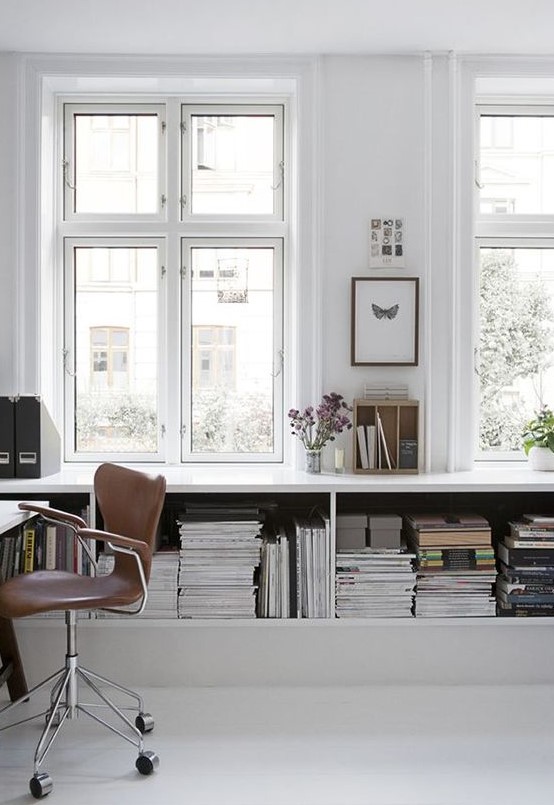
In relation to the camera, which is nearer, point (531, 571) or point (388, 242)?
point (531, 571)

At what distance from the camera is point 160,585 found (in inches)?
123

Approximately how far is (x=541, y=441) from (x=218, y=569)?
1573 millimetres

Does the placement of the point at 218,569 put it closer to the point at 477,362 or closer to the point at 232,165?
the point at 477,362

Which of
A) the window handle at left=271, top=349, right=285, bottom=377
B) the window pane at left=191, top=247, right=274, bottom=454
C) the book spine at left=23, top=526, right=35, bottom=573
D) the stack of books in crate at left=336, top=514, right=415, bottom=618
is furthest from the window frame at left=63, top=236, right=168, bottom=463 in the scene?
the stack of books in crate at left=336, top=514, right=415, bottom=618

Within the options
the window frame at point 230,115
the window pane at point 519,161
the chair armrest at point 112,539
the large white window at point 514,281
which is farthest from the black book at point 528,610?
the window frame at point 230,115

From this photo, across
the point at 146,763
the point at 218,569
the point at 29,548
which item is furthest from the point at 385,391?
the point at 146,763

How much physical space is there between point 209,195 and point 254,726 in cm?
240

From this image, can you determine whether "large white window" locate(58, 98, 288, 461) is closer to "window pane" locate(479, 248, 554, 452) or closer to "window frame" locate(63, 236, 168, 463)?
"window frame" locate(63, 236, 168, 463)

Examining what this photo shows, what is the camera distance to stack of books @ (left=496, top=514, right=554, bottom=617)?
315 cm

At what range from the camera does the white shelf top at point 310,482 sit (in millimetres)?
3066

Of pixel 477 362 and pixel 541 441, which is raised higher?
pixel 477 362

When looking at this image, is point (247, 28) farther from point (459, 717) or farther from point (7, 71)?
point (459, 717)

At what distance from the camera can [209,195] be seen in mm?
3719

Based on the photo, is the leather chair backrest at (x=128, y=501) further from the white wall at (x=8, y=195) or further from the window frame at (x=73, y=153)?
the window frame at (x=73, y=153)
